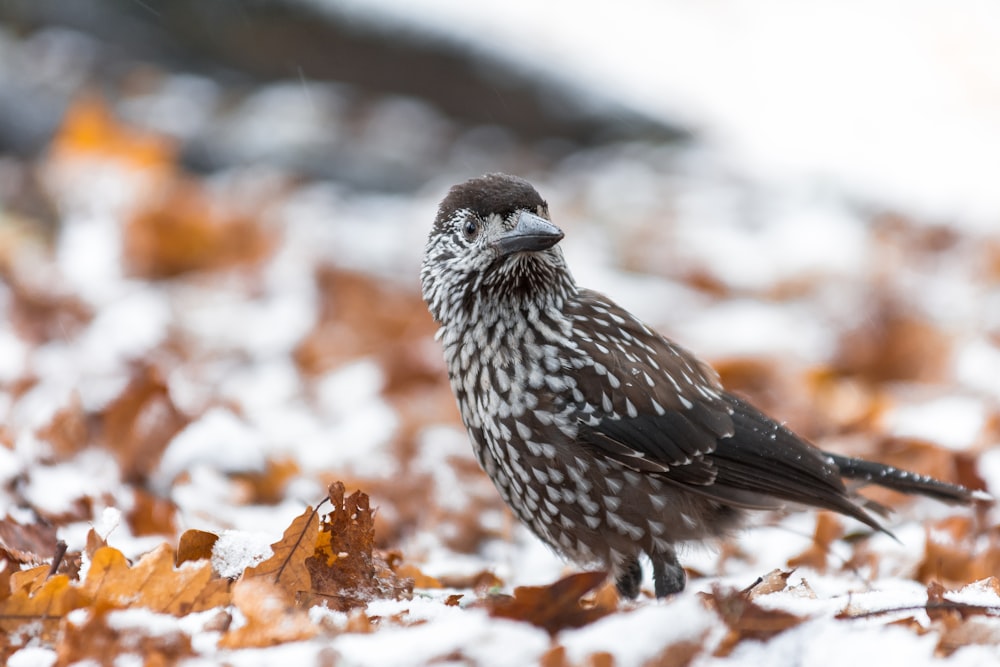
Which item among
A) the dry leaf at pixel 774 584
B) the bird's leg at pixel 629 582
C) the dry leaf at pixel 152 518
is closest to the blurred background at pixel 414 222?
the dry leaf at pixel 152 518

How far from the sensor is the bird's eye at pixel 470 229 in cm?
350

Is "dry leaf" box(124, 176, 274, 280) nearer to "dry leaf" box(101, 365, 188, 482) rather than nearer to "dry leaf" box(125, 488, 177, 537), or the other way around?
"dry leaf" box(101, 365, 188, 482)

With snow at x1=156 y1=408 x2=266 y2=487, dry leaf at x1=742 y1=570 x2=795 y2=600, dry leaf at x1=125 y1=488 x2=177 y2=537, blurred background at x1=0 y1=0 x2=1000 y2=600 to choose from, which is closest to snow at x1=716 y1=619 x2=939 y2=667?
dry leaf at x1=742 y1=570 x2=795 y2=600

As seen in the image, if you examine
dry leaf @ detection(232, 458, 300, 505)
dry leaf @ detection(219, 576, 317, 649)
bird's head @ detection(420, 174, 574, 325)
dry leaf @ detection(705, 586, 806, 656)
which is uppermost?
bird's head @ detection(420, 174, 574, 325)

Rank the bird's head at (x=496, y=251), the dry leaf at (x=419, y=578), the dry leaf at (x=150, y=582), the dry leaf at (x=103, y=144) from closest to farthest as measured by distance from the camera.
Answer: the dry leaf at (x=150, y=582) → the dry leaf at (x=419, y=578) → the bird's head at (x=496, y=251) → the dry leaf at (x=103, y=144)

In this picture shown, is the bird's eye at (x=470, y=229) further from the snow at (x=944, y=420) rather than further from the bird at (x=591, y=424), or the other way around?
the snow at (x=944, y=420)

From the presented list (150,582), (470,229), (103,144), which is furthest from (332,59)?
(150,582)

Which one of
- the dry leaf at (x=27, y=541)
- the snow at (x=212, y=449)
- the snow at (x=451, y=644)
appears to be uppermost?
the snow at (x=212, y=449)

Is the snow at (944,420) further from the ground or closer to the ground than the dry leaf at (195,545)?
further from the ground

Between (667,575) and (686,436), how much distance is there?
0.40m

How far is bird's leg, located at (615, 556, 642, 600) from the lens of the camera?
3379mm

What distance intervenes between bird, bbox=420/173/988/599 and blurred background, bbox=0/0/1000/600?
1.81ft

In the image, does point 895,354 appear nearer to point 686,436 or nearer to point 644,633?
point 686,436

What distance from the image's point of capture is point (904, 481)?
3.56 m
